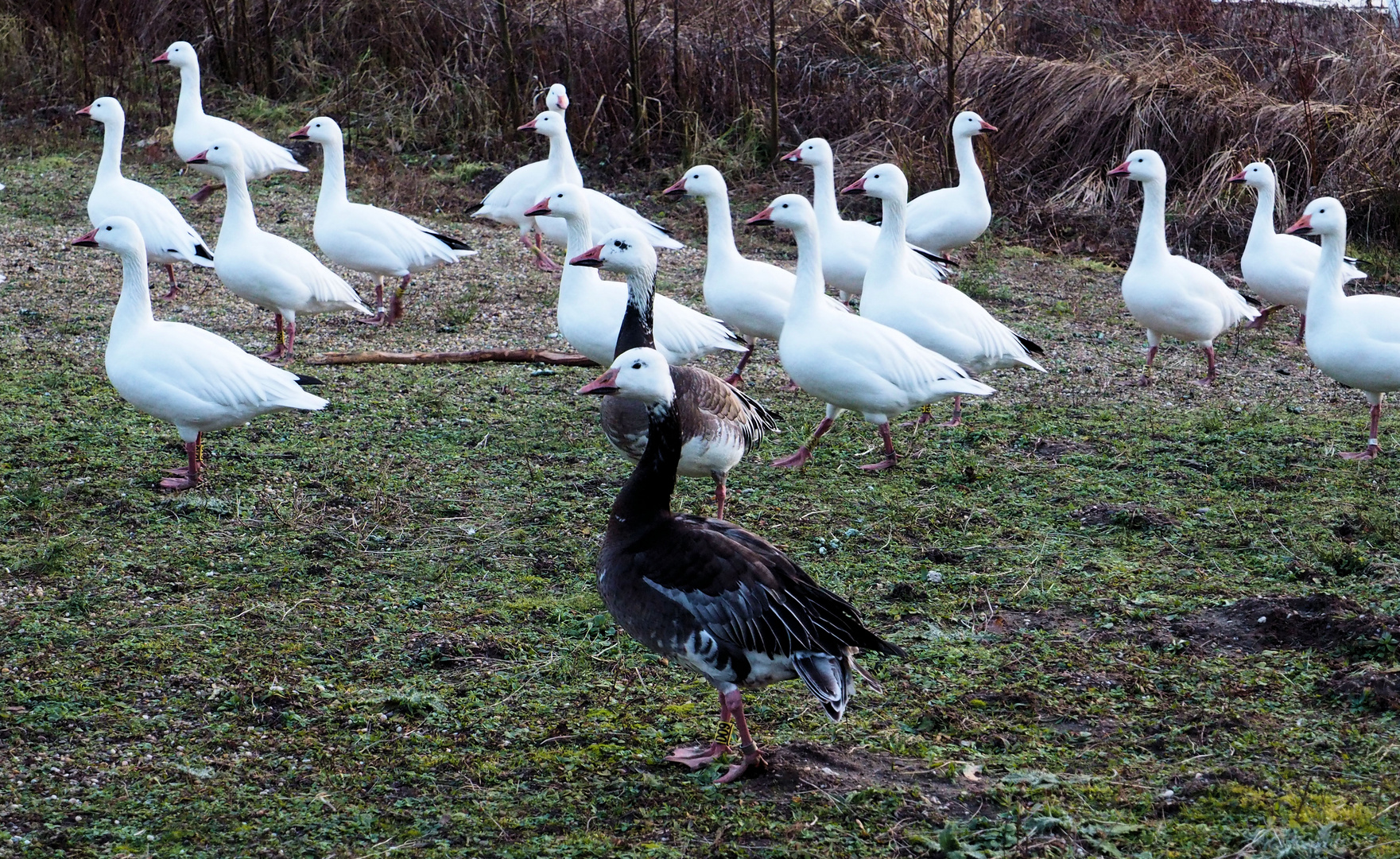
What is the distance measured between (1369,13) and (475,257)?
9.85 m

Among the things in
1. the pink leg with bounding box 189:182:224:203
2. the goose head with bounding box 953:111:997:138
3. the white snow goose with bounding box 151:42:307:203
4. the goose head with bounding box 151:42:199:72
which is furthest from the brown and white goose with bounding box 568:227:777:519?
the goose head with bounding box 151:42:199:72

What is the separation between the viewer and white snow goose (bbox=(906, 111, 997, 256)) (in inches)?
378

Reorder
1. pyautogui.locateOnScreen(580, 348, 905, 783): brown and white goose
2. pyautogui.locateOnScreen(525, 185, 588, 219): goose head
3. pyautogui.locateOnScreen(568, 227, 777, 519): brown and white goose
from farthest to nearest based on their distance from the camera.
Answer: pyautogui.locateOnScreen(525, 185, 588, 219): goose head < pyautogui.locateOnScreen(568, 227, 777, 519): brown and white goose < pyautogui.locateOnScreen(580, 348, 905, 783): brown and white goose

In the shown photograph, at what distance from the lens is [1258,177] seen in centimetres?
924

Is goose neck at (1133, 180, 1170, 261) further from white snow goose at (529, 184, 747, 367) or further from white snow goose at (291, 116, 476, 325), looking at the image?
white snow goose at (291, 116, 476, 325)

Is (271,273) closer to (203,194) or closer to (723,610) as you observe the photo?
(203,194)

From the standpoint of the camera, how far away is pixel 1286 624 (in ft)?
15.0

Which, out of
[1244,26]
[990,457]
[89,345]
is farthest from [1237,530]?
[1244,26]

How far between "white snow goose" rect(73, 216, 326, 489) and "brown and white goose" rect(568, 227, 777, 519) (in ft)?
4.73

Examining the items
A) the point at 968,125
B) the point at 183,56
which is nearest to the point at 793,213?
the point at 968,125

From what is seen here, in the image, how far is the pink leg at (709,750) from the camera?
3777 millimetres

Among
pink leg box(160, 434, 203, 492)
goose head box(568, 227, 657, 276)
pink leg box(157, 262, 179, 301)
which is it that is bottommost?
pink leg box(160, 434, 203, 492)

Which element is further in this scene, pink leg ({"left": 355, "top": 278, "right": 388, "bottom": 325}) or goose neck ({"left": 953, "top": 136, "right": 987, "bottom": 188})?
goose neck ({"left": 953, "top": 136, "right": 987, "bottom": 188})

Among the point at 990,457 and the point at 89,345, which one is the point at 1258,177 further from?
the point at 89,345
